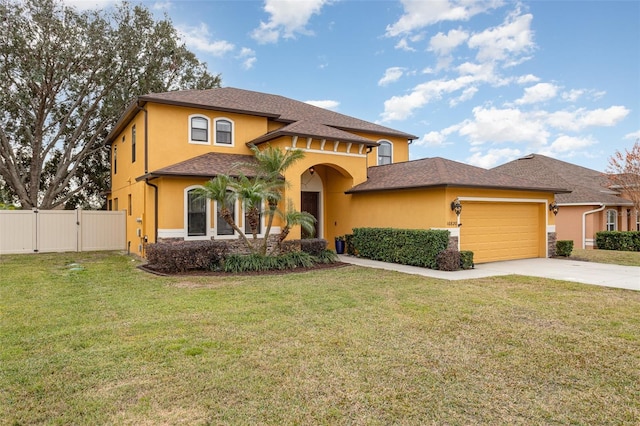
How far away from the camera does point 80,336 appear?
204 inches

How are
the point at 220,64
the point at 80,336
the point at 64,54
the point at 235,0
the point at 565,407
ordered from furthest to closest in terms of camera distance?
the point at 220,64 < the point at 64,54 < the point at 235,0 < the point at 80,336 < the point at 565,407

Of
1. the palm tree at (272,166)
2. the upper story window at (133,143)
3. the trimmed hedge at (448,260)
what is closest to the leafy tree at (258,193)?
the palm tree at (272,166)

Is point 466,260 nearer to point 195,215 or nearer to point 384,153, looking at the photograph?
point 384,153

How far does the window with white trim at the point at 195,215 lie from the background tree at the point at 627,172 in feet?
73.4

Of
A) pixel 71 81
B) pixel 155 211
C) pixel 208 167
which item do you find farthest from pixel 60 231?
pixel 71 81

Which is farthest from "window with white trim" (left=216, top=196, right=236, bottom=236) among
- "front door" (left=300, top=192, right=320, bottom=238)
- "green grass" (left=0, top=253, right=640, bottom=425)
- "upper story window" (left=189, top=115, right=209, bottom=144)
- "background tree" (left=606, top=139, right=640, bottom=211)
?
"background tree" (left=606, top=139, right=640, bottom=211)

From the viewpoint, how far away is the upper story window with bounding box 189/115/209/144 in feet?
47.8

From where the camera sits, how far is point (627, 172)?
838 inches

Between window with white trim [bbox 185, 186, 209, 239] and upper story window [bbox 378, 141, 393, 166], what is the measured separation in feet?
A: 30.7

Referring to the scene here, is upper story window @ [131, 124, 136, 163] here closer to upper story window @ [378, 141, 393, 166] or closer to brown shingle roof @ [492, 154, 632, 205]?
upper story window @ [378, 141, 393, 166]

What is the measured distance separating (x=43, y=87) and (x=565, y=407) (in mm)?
25624

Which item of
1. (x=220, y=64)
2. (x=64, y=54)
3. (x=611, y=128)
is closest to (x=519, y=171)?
(x=611, y=128)

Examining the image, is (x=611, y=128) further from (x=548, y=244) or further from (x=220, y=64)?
(x=220, y=64)

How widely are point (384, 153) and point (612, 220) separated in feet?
44.7
